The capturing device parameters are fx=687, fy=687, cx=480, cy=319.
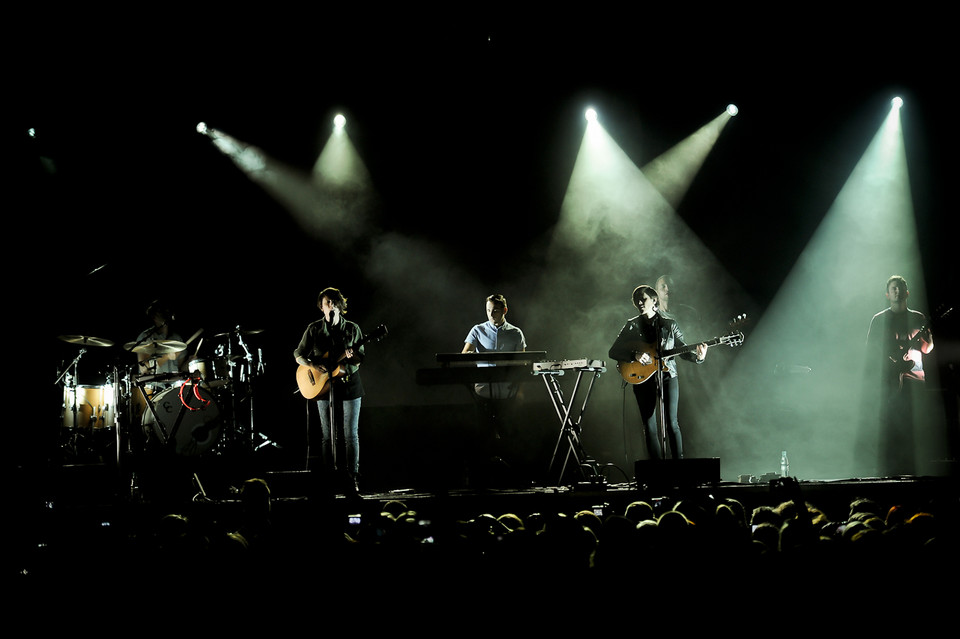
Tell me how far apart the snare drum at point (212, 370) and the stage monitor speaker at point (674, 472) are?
17.2 ft

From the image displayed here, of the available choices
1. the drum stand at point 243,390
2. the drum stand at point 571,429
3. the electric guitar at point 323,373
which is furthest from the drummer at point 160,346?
the drum stand at point 571,429

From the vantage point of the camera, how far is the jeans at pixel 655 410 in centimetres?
668

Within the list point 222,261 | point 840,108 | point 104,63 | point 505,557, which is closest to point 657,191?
point 840,108

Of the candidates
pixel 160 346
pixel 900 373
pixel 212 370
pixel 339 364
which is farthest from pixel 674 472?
pixel 160 346

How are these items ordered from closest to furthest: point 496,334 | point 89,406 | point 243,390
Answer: point 496,334 < point 243,390 < point 89,406

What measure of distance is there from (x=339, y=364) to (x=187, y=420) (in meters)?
3.18

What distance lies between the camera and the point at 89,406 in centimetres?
944

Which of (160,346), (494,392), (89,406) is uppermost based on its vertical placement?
(160,346)

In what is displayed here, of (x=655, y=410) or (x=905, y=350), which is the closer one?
(x=655, y=410)

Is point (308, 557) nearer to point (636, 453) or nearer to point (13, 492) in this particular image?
point (13, 492)

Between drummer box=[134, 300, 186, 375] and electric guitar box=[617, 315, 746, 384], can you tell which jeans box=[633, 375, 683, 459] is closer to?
electric guitar box=[617, 315, 746, 384]

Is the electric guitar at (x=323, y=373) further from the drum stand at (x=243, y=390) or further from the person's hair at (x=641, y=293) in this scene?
the person's hair at (x=641, y=293)

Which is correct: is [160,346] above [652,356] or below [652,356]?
above

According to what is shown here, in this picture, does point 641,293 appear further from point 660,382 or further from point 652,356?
point 660,382
